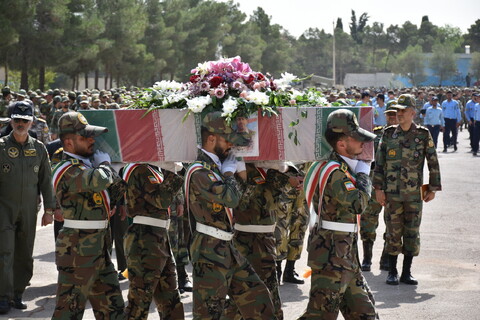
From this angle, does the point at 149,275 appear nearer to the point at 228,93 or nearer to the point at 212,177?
the point at 212,177

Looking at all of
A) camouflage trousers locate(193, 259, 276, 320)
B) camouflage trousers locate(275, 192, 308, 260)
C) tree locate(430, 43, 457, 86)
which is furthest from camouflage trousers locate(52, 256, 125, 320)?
tree locate(430, 43, 457, 86)

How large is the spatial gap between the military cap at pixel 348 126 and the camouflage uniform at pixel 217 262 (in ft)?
3.05

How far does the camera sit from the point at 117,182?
6422mm

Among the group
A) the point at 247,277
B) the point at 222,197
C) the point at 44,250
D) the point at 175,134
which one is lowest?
the point at 44,250

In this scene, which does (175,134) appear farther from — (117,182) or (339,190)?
(339,190)

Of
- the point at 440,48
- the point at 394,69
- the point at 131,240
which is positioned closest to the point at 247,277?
the point at 131,240

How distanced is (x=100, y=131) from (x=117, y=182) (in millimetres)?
461

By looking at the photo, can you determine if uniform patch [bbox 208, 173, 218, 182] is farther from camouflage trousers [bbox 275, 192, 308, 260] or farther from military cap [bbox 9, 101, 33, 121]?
camouflage trousers [bbox 275, 192, 308, 260]

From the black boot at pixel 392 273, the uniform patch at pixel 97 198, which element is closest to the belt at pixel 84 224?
the uniform patch at pixel 97 198

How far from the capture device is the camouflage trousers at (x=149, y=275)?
22.0 feet

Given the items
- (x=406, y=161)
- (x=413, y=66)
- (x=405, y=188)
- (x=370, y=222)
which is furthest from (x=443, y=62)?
(x=405, y=188)

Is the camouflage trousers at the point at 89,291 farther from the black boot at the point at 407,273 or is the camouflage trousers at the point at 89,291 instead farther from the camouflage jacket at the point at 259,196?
the black boot at the point at 407,273

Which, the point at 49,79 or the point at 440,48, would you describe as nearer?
the point at 49,79

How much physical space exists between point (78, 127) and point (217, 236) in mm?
1439
